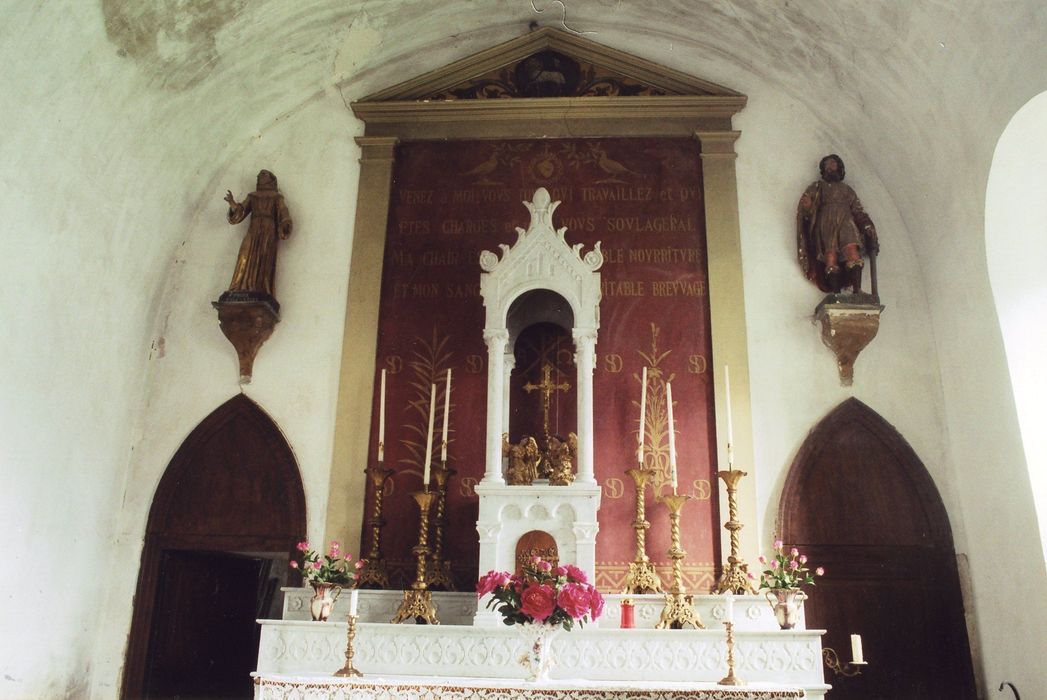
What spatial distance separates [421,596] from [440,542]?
0.55 metres

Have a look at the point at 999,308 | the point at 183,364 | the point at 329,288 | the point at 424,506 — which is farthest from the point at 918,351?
the point at 183,364

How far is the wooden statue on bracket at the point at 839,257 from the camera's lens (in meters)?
6.44

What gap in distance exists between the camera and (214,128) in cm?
705

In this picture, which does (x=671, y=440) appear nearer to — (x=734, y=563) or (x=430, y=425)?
(x=734, y=563)

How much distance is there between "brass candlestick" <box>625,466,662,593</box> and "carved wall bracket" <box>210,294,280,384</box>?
2908mm

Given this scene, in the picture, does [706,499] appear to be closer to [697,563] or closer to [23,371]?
[697,563]

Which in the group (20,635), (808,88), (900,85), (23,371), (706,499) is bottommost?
(20,635)

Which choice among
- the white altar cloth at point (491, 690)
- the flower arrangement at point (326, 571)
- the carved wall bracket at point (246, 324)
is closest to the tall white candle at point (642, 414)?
the white altar cloth at point (491, 690)

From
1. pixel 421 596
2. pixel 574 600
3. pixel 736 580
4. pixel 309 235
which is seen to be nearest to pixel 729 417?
pixel 736 580

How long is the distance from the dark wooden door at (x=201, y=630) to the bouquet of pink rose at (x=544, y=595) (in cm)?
286

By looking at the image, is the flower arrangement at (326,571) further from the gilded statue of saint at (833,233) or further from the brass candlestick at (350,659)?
the gilded statue of saint at (833,233)

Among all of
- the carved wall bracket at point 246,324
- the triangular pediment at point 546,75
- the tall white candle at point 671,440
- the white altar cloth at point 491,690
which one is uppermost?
the triangular pediment at point 546,75

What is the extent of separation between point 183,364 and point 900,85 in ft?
18.2

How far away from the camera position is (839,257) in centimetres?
658
